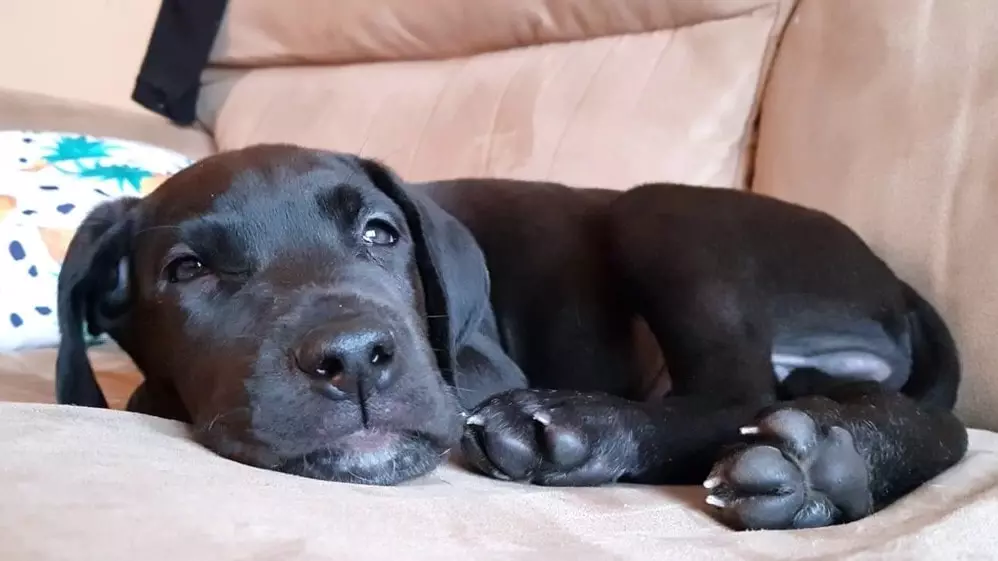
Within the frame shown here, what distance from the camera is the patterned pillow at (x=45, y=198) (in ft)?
8.18

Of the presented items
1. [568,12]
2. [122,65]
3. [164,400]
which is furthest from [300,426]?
[122,65]

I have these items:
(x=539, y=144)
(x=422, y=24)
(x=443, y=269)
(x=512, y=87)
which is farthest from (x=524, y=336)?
(x=422, y=24)

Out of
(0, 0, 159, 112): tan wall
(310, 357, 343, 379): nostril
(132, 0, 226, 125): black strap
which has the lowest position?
(0, 0, 159, 112): tan wall

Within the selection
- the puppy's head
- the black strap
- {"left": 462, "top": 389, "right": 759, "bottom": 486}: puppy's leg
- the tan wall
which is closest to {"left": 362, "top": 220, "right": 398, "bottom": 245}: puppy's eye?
the puppy's head

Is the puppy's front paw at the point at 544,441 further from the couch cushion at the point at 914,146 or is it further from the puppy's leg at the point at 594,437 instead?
the couch cushion at the point at 914,146

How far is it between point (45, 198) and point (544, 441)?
193cm

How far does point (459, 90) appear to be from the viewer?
316cm

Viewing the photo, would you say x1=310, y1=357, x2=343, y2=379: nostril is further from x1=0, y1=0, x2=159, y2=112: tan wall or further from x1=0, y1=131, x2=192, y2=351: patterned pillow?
x1=0, y1=0, x2=159, y2=112: tan wall

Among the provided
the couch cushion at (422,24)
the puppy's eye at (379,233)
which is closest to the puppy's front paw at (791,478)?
the puppy's eye at (379,233)

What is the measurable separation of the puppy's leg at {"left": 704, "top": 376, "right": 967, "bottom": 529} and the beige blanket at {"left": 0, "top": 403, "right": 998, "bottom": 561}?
5 cm

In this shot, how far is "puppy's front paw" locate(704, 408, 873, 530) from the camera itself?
1146 millimetres

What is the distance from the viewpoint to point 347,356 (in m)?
1.17

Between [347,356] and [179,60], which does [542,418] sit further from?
[179,60]

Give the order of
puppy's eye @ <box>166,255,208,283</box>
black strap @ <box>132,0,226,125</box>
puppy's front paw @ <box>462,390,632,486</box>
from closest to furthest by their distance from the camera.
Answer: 1. puppy's front paw @ <box>462,390,632,486</box>
2. puppy's eye @ <box>166,255,208,283</box>
3. black strap @ <box>132,0,226,125</box>
